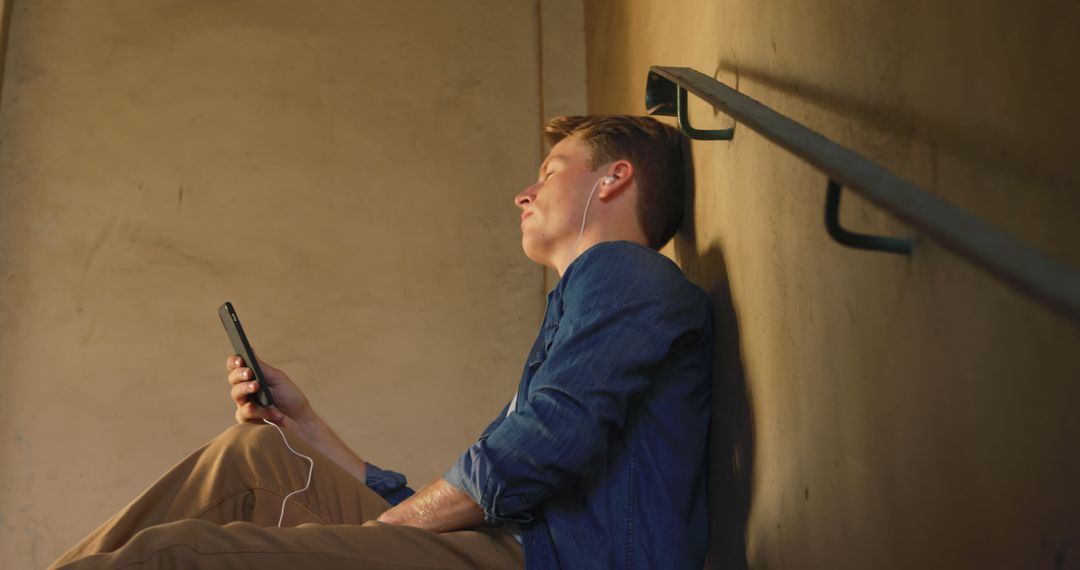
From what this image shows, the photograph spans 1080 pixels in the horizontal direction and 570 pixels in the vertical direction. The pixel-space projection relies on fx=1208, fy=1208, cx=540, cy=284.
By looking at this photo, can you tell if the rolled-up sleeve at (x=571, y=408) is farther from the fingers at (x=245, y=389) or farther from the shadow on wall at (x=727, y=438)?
the fingers at (x=245, y=389)

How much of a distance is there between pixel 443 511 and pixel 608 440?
0.28 metres

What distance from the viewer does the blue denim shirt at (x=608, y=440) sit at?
1.82 meters

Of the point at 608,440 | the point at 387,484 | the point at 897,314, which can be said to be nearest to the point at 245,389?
the point at 387,484

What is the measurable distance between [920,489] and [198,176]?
134 inches

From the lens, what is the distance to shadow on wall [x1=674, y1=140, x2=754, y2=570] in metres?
1.91

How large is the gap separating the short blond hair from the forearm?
0.78 metres

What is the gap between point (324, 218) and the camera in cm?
416

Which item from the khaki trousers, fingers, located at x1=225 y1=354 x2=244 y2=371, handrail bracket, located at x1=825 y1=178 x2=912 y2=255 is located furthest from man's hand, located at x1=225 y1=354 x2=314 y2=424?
handrail bracket, located at x1=825 y1=178 x2=912 y2=255

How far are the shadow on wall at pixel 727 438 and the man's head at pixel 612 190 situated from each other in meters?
0.19

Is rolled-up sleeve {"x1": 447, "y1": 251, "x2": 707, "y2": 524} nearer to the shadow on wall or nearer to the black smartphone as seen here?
the shadow on wall

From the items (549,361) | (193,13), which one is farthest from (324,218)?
(549,361)

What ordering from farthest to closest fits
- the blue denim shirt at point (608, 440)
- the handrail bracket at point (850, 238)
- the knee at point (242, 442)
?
the knee at point (242, 442), the blue denim shirt at point (608, 440), the handrail bracket at point (850, 238)

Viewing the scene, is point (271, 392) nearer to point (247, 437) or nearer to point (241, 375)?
point (241, 375)

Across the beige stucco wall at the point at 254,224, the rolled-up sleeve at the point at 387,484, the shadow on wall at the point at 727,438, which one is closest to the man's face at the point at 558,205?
the shadow on wall at the point at 727,438
